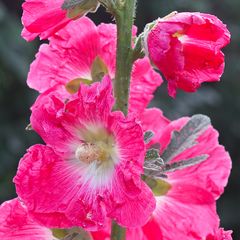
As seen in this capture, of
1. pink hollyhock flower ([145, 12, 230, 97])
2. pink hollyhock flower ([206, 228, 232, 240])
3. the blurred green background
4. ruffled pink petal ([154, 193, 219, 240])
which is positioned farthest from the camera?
the blurred green background

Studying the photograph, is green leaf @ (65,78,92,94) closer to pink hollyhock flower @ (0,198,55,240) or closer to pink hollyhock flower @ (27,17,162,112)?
pink hollyhock flower @ (27,17,162,112)

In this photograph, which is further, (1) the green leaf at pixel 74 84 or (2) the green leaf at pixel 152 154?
(1) the green leaf at pixel 74 84

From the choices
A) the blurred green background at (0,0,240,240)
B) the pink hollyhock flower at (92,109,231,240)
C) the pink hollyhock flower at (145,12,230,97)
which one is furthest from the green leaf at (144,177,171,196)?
the blurred green background at (0,0,240,240)

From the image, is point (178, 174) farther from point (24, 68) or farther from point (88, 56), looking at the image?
point (24, 68)

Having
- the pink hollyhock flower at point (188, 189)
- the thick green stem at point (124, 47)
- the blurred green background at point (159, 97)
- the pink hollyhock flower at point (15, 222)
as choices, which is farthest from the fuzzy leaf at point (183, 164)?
the blurred green background at point (159, 97)

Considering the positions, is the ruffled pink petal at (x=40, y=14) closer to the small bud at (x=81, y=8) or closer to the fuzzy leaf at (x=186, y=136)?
the small bud at (x=81, y=8)

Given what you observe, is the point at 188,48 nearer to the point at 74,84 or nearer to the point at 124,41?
the point at 124,41
